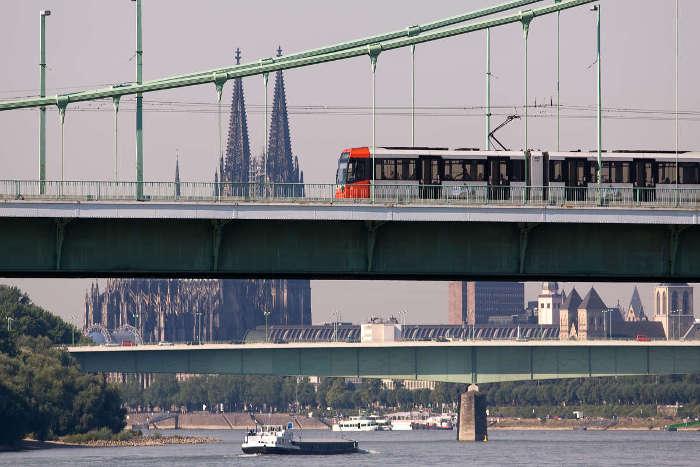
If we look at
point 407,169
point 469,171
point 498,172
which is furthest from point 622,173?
point 407,169

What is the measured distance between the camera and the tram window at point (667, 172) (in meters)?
78.4

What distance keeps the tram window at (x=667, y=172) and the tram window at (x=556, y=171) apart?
18.8ft

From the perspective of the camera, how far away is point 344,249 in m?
65.7

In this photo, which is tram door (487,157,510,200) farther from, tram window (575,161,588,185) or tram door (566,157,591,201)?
tram window (575,161,588,185)

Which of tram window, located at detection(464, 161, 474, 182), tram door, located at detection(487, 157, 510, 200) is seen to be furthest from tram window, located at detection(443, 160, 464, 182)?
tram door, located at detection(487, 157, 510, 200)

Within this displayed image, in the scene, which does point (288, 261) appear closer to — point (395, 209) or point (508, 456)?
point (395, 209)

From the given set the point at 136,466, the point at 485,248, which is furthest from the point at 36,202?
the point at 136,466

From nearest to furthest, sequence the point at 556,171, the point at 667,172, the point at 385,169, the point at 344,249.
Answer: the point at 344,249 < the point at 385,169 < the point at 556,171 < the point at 667,172

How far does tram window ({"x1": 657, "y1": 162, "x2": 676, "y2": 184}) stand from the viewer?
7838 centimetres

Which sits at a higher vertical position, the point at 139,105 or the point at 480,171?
the point at 139,105

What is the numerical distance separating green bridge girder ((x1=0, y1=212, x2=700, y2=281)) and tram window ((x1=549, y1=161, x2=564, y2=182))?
1005 centimetres

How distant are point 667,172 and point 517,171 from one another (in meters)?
8.40

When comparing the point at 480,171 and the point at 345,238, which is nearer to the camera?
the point at 345,238

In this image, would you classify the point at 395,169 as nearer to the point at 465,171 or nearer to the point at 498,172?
the point at 465,171
